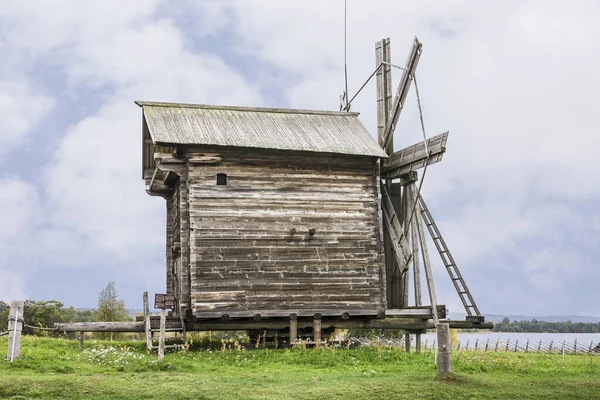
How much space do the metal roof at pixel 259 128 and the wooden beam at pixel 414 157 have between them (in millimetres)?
1371

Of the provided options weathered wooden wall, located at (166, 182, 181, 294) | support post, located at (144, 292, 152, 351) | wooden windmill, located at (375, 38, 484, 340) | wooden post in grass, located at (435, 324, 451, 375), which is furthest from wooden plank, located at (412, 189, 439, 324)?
support post, located at (144, 292, 152, 351)

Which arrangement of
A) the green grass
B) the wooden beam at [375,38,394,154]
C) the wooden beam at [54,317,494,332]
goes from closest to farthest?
the green grass → the wooden beam at [54,317,494,332] → the wooden beam at [375,38,394,154]

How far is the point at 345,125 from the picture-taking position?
30.2m

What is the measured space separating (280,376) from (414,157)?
12.3 meters

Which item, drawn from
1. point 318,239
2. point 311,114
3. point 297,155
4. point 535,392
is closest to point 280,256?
point 318,239

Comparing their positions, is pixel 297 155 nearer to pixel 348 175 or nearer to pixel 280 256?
pixel 348 175

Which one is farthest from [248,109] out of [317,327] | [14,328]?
[14,328]

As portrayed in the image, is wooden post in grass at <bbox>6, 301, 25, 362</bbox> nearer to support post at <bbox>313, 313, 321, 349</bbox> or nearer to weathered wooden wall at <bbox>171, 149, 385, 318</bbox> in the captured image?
weathered wooden wall at <bbox>171, 149, 385, 318</bbox>

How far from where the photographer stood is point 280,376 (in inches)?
734

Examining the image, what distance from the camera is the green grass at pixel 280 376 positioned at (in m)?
16.0

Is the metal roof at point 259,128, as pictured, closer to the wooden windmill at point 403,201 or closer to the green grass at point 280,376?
the wooden windmill at point 403,201

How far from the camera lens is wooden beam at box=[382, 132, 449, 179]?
26656mm

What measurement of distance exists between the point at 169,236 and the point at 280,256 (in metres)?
7.81

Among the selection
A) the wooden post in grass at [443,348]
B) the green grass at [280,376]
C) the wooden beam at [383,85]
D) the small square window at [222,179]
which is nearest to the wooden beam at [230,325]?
the green grass at [280,376]
